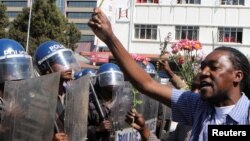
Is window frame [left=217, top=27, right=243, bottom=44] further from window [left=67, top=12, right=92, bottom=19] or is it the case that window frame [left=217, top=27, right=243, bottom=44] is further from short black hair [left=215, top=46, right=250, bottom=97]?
window [left=67, top=12, right=92, bottom=19]

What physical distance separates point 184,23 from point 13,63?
2745 cm

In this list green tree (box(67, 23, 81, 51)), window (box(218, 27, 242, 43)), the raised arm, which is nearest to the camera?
the raised arm

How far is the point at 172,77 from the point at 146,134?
1.82 metres

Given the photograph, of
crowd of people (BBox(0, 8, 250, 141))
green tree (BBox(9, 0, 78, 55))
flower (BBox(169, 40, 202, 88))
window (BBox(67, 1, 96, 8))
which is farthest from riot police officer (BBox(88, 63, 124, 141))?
window (BBox(67, 1, 96, 8))

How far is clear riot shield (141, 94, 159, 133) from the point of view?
205 inches

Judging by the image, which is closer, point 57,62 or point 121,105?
point 57,62

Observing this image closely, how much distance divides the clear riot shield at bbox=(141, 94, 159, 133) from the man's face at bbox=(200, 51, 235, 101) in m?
2.82

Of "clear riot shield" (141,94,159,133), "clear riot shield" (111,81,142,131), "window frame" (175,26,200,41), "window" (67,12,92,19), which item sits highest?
"window" (67,12,92,19)

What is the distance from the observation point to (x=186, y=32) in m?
30.4

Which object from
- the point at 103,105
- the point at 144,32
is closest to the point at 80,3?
the point at 144,32

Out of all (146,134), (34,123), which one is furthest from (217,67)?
(34,123)

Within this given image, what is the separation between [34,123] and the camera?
9.82 ft

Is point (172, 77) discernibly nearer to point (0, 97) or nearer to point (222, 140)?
point (0, 97)

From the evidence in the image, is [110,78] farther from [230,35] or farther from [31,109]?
[230,35]
